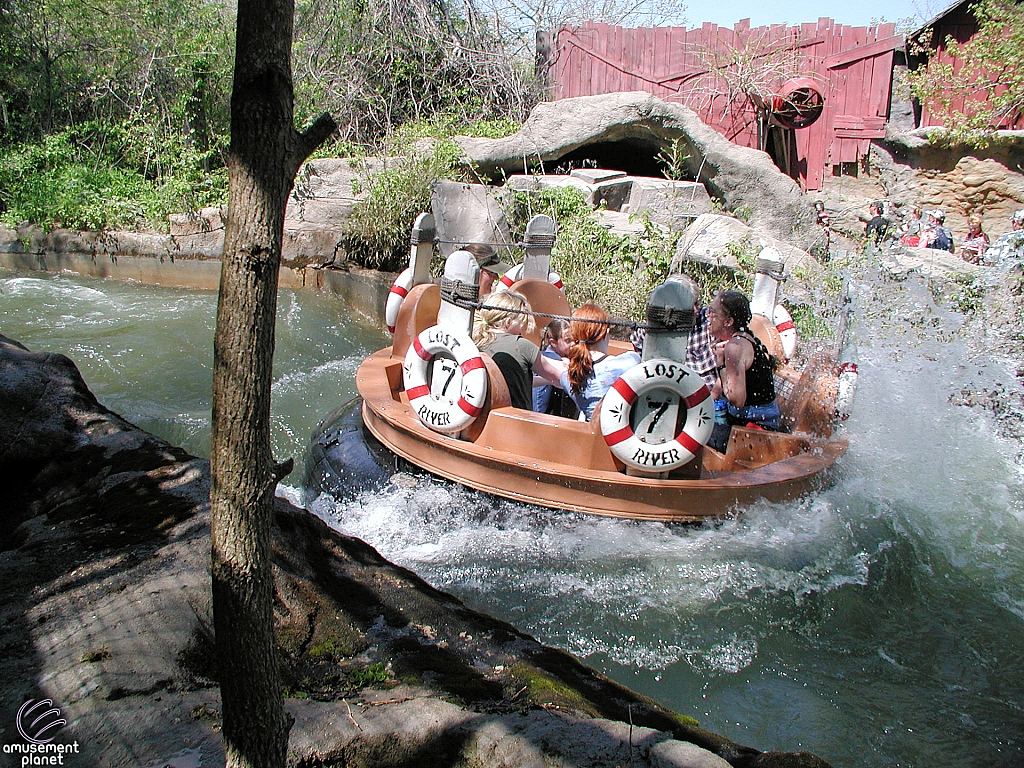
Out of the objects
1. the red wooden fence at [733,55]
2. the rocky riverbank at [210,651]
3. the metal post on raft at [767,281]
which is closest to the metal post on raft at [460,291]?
the rocky riverbank at [210,651]

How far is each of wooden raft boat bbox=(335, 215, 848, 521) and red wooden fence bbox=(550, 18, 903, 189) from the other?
354 inches

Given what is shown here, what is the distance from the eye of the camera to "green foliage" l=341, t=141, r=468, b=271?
9031 mm

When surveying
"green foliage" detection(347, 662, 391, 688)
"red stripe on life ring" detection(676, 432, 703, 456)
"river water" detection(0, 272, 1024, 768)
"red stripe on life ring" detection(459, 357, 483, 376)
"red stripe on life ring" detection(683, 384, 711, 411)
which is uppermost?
"red stripe on life ring" detection(459, 357, 483, 376)

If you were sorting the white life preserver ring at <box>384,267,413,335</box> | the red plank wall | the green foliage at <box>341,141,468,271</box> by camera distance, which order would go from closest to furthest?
the white life preserver ring at <box>384,267,413,335</box>
the green foliage at <box>341,141,468,271</box>
the red plank wall

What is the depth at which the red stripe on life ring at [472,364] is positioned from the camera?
3760mm

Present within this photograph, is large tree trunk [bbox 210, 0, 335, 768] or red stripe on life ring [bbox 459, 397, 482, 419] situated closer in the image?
large tree trunk [bbox 210, 0, 335, 768]

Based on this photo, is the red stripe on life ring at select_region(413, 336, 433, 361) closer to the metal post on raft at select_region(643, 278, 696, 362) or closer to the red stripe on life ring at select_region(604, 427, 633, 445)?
the red stripe on life ring at select_region(604, 427, 633, 445)

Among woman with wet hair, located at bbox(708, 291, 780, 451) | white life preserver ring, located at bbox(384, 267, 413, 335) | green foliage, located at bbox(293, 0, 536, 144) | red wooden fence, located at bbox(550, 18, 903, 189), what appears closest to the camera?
woman with wet hair, located at bbox(708, 291, 780, 451)

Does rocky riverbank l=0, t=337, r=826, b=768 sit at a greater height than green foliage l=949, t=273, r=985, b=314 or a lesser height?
lesser

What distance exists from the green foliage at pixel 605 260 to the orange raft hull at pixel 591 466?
3298mm

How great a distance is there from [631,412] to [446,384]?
0.94 m

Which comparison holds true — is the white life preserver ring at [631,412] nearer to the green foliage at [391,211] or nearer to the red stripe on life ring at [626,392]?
the red stripe on life ring at [626,392]

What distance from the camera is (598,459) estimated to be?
365 cm

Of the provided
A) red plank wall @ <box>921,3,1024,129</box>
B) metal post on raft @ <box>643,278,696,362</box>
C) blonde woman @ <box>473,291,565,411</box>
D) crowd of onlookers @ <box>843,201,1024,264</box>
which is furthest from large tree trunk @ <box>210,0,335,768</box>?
red plank wall @ <box>921,3,1024,129</box>
